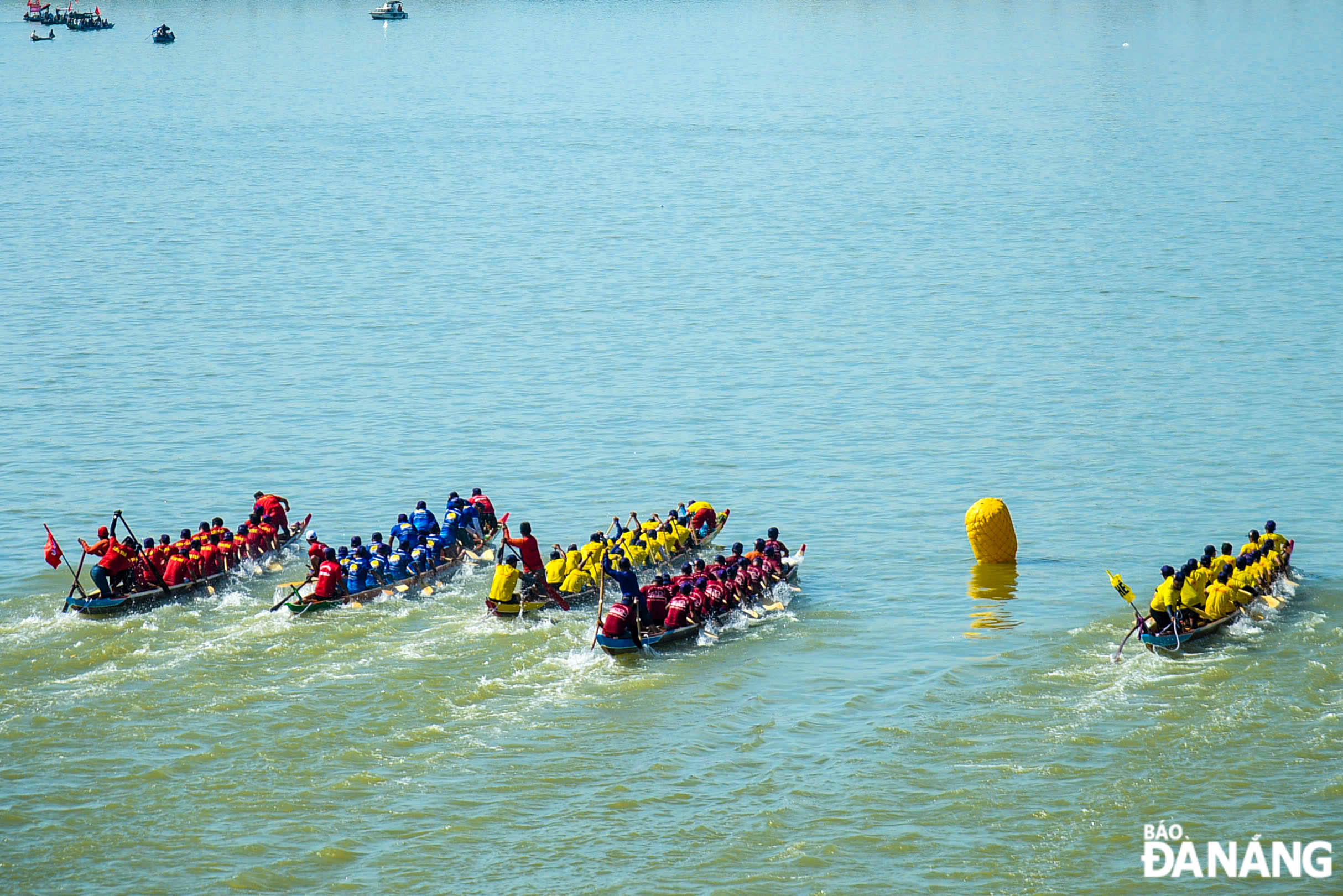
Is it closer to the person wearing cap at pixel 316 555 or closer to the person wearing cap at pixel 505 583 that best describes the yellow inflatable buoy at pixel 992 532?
the person wearing cap at pixel 505 583

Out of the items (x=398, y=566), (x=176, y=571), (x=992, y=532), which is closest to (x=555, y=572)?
(x=398, y=566)

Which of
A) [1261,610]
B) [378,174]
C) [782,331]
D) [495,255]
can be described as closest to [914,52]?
[378,174]

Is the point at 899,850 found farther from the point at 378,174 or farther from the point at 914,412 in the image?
the point at 378,174

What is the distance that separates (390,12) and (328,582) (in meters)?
169

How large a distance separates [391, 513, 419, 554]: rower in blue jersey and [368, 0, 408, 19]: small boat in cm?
16448

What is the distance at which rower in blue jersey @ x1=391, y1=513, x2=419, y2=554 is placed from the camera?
33469 mm

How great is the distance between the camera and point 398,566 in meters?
32.6

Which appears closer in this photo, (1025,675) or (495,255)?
(1025,675)

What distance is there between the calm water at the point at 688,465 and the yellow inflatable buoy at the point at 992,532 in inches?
25.6

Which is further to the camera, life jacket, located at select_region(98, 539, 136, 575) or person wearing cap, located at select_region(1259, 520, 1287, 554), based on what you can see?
person wearing cap, located at select_region(1259, 520, 1287, 554)

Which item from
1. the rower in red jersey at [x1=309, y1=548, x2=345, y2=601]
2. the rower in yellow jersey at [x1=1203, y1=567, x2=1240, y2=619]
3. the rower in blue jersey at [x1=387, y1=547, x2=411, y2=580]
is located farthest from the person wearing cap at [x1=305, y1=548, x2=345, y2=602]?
the rower in yellow jersey at [x1=1203, y1=567, x2=1240, y2=619]

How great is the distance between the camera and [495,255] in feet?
245

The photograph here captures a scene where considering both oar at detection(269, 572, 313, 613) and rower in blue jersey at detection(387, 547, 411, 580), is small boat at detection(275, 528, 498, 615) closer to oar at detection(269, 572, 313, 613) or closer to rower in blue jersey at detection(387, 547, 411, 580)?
oar at detection(269, 572, 313, 613)

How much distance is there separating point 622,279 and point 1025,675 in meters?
43.8
